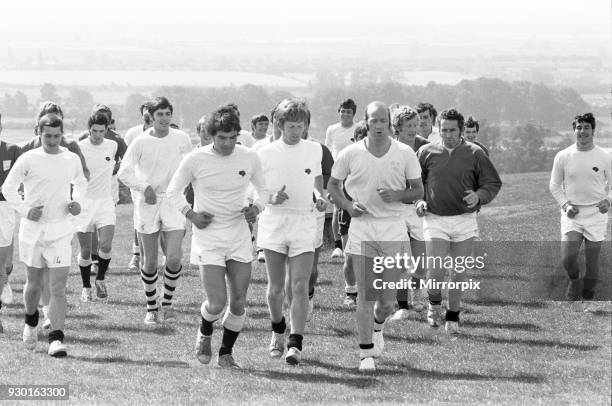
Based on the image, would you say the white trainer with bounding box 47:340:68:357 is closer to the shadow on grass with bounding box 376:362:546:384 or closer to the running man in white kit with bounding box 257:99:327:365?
the running man in white kit with bounding box 257:99:327:365

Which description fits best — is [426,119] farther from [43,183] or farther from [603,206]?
[43,183]

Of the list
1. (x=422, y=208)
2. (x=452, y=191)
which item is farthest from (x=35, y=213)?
(x=452, y=191)

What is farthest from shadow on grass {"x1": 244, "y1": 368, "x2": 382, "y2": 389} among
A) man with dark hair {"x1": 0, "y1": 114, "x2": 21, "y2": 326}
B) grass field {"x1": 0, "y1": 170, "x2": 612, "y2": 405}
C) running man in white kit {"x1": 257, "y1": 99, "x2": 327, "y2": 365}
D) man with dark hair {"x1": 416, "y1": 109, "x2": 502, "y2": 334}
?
man with dark hair {"x1": 0, "y1": 114, "x2": 21, "y2": 326}

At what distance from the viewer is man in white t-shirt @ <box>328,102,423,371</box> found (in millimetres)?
10055

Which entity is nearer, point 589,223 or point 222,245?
point 222,245

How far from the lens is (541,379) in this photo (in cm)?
990

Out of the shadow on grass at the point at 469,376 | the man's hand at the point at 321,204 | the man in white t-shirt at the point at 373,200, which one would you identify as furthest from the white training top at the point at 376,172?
the shadow on grass at the point at 469,376

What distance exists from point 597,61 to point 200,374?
16485cm

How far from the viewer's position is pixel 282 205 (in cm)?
1070

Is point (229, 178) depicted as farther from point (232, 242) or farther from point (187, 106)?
point (187, 106)

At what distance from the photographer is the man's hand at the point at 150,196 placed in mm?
12641

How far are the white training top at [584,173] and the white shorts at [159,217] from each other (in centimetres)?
467

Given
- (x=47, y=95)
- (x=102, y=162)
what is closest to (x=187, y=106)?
(x=47, y=95)

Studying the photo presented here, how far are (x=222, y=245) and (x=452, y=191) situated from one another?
293 centimetres
